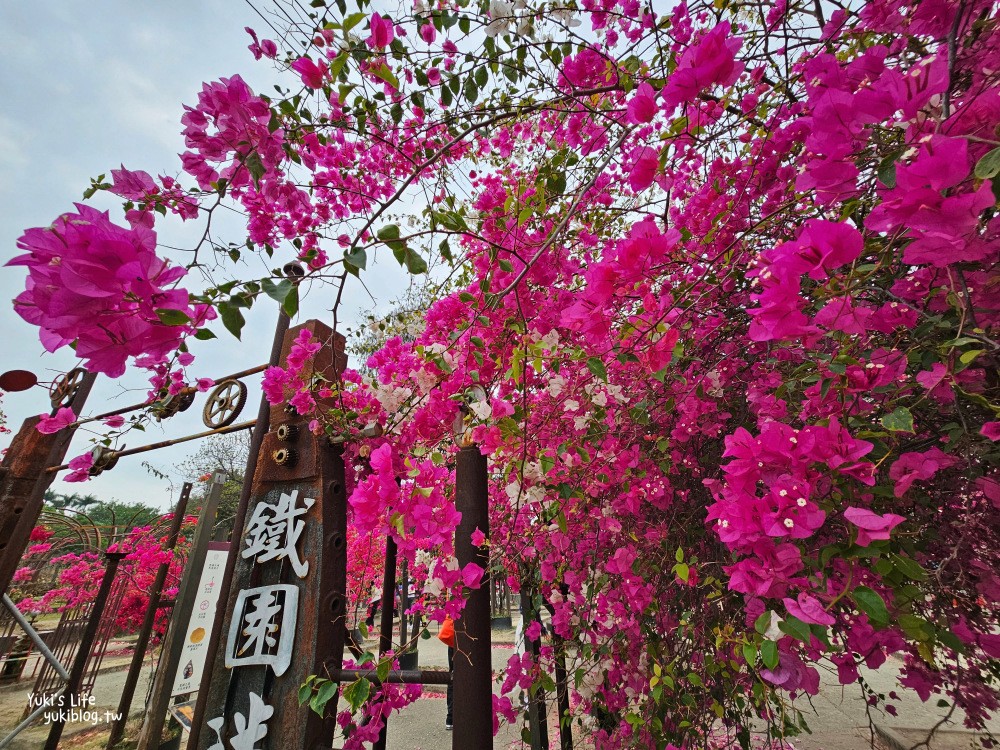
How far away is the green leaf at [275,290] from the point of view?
0.77 meters

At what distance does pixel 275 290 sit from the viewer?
2.53 ft

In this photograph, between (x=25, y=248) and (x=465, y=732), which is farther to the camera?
(x=465, y=732)

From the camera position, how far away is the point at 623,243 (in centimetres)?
103

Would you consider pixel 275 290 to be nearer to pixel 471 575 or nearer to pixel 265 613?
pixel 471 575

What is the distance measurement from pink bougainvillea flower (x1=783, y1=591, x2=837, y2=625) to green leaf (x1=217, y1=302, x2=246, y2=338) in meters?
1.19

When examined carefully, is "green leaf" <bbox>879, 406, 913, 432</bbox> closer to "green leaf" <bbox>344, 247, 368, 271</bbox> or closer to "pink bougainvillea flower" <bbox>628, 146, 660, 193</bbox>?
"pink bougainvillea flower" <bbox>628, 146, 660, 193</bbox>

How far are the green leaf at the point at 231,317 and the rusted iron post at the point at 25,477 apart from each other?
13.2 ft

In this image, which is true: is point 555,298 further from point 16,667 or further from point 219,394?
point 16,667

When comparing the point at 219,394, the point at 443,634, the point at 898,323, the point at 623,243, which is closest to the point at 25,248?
the point at 623,243

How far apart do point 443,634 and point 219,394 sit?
2123mm

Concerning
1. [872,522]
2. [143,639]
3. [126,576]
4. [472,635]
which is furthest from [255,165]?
[126,576]

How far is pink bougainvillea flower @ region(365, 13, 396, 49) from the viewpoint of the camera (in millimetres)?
1388

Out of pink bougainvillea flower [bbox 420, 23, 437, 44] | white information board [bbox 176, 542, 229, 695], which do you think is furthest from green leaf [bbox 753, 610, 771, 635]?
white information board [bbox 176, 542, 229, 695]

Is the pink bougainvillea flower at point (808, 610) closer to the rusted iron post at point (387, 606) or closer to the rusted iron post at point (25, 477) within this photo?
the rusted iron post at point (387, 606)
